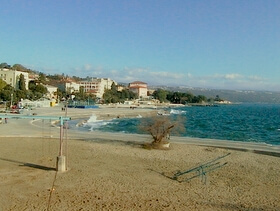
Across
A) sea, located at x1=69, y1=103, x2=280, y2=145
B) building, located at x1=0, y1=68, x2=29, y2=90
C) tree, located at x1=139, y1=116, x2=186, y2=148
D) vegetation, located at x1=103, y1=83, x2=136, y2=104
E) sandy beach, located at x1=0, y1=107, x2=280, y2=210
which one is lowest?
sea, located at x1=69, y1=103, x2=280, y2=145

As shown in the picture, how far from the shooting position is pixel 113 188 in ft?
36.0

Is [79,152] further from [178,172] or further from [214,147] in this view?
[214,147]

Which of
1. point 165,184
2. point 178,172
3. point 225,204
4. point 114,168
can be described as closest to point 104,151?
point 114,168

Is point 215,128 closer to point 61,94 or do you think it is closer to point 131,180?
point 131,180

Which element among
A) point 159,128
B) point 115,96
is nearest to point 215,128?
point 159,128

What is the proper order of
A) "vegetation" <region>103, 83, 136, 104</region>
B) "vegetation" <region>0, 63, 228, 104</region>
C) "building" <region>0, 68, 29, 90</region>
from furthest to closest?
"vegetation" <region>103, 83, 136, 104</region> < "building" <region>0, 68, 29, 90</region> < "vegetation" <region>0, 63, 228, 104</region>

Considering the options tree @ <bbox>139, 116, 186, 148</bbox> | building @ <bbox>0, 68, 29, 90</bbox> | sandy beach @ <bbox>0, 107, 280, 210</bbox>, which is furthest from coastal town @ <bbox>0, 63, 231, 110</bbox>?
sandy beach @ <bbox>0, 107, 280, 210</bbox>

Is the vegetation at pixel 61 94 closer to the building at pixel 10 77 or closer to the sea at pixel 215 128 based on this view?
the building at pixel 10 77

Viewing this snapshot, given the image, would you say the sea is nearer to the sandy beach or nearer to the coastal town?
the sandy beach

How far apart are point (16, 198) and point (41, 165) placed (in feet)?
14.4

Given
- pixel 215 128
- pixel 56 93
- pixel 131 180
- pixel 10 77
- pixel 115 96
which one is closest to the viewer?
pixel 131 180

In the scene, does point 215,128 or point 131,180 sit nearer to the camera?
point 131,180

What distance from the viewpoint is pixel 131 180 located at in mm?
12070

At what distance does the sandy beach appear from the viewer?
959cm
